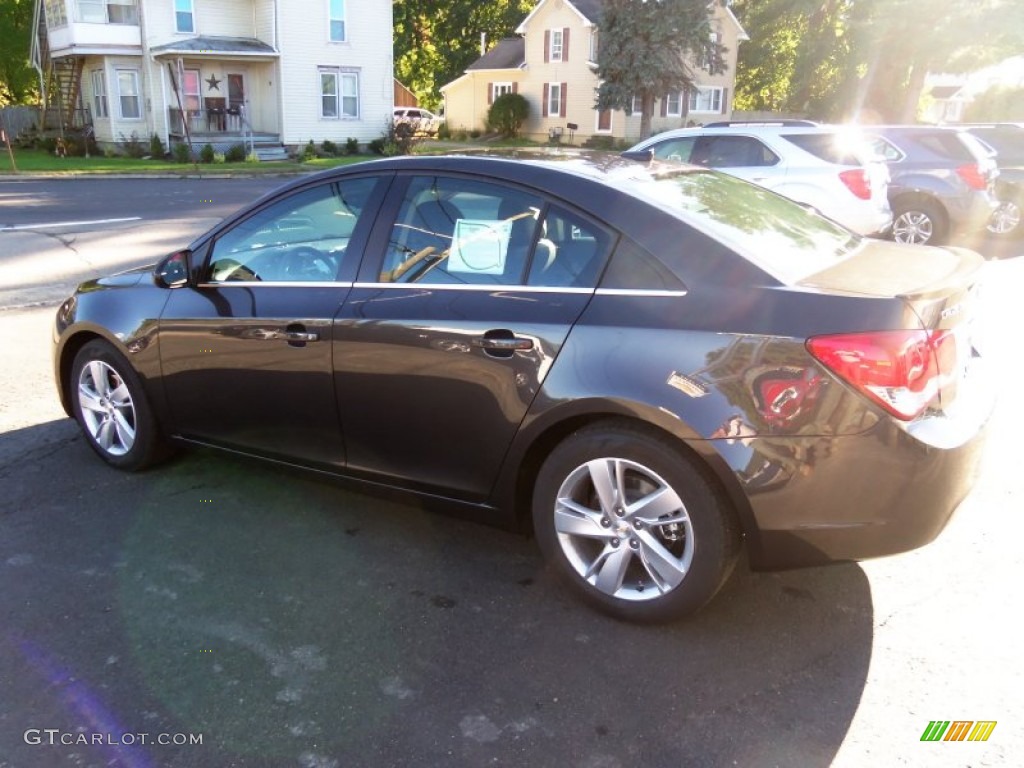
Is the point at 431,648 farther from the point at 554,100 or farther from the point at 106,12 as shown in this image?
the point at 554,100

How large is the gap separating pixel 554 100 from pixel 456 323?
41.5m

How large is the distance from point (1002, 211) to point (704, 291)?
12548mm

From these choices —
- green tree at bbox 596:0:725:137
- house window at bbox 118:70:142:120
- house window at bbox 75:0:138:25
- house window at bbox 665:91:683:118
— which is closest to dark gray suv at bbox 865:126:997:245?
green tree at bbox 596:0:725:137

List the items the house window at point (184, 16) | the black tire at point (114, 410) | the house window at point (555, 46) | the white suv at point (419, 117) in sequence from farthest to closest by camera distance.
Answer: the white suv at point (419, 117), the house window at point (555, 46), the house window at point (184, 16), the black tire at point (114, 410)

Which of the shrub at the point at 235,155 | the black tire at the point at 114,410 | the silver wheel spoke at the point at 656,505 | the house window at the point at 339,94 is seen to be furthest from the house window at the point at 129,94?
the silver wheel spoke at the point at 656,505

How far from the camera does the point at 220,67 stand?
103 ft

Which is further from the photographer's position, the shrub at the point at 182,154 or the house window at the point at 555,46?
the house window at the point at 555,46

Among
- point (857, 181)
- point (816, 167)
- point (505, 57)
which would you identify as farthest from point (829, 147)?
point (505, 57)

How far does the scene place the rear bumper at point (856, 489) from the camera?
2.70 metres

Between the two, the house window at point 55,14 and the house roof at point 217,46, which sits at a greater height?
the house window at point 55,14

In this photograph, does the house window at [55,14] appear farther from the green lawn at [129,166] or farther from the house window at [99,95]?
the green lawn at [129,166]

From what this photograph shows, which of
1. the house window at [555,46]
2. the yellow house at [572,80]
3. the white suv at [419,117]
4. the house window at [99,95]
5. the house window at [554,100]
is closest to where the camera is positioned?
the house window at [99,95]

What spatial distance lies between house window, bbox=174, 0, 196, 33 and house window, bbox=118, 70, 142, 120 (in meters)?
2.37

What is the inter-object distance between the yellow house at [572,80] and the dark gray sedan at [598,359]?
123 ft
